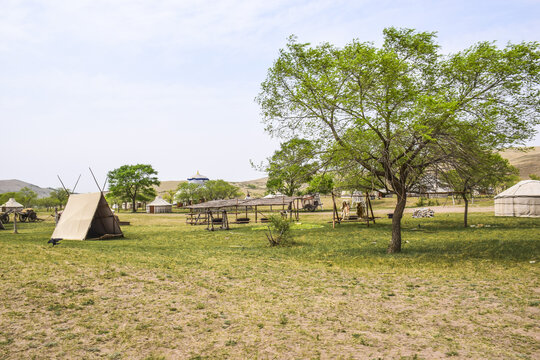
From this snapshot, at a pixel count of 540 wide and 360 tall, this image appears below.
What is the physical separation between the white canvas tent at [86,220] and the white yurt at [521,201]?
29.4 metres

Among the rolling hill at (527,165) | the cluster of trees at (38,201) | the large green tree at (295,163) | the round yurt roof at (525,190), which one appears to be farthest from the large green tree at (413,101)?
the rolling hill at (527,165)

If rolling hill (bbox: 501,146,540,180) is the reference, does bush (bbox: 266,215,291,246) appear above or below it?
below

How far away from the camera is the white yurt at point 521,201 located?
92.6ft

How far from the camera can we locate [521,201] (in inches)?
1139

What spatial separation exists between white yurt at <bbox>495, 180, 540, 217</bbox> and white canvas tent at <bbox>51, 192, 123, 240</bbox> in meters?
29.4

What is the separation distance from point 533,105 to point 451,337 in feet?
32.6

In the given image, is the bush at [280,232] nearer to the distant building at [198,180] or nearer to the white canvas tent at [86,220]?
the white canvas tent at [86,220]

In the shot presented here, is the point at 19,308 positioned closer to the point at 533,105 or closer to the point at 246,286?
the point at 246,286

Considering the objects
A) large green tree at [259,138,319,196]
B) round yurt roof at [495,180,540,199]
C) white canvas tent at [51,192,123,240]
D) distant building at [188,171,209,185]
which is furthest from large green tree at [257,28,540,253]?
distant building at [188,171,209,185]

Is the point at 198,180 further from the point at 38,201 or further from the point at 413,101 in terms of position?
the point at 413,101

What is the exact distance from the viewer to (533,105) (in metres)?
11.7

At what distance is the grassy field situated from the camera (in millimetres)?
4910

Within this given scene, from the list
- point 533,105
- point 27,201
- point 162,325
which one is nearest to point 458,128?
point 533,105

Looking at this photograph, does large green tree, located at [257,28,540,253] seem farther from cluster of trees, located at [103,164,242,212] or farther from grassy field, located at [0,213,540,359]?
cluster of trees, located at [103,164,242,212]
